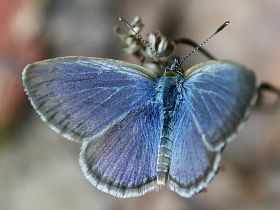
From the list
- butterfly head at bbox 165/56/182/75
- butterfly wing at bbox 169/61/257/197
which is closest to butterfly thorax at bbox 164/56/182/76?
butterfly head at bbox 165/56/182/75

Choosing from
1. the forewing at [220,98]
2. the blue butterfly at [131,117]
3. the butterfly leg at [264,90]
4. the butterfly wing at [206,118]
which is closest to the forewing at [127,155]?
the blue butterfly at [131,117]

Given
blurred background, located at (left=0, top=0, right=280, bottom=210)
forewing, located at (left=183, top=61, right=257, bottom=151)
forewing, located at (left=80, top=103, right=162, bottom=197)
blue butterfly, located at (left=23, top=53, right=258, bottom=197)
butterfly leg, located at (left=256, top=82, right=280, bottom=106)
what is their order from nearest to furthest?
forewing, located at (left=183, top=61, right=257, bottom=151) < blue butterfly, located at (left=23, top=53, right=258, bottom=197) < forewing, located at (left=80, top=103, right=162, bottom=197) < butterfly leg, located at (left=256, top=82, right=280, bottom=106) < blurred background, located at (left=0, top=0, right=280, bottom=210)

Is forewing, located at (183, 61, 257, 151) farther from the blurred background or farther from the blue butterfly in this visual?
the blurred background

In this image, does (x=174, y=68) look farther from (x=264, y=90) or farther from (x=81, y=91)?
(x=264, y=90)

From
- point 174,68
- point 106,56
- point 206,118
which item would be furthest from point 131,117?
point 106,56

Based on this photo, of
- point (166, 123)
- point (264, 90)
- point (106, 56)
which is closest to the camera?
point (166, 123)

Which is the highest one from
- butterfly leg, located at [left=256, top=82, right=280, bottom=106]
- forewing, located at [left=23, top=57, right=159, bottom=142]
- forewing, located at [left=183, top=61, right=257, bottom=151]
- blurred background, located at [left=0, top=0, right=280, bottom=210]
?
forewing, located at [left=183, top=61, right=257, bottom=151]

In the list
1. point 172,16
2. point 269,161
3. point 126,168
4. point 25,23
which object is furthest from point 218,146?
point 25,23

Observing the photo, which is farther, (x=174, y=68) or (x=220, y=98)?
(x=174, y=68)
